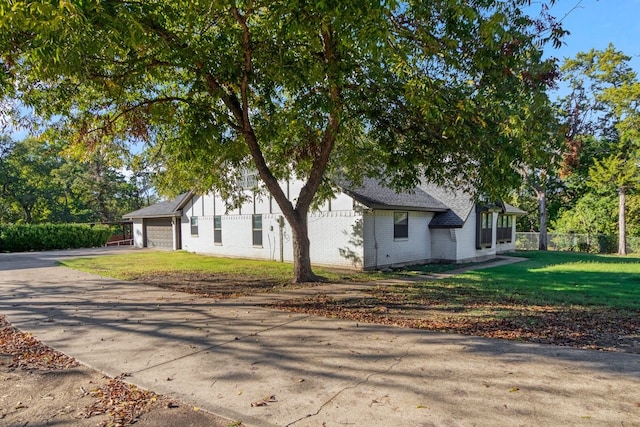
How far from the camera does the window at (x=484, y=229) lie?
1970cm

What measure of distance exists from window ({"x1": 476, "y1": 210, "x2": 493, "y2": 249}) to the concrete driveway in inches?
581

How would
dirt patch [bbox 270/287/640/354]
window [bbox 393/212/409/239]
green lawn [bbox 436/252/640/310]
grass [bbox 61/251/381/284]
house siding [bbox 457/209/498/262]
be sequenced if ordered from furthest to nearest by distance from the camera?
house siding [bbox 457/209/498/262]
window [bbox 393/212/409/239]
grass [bbox 61/251/381/284]
green lawn [bbox 436/252/640/310]
dirt patch [bbox 270/287/640/354]

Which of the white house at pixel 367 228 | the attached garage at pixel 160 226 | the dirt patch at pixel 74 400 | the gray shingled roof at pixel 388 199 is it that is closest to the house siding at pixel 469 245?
the white house at pixel 367 228

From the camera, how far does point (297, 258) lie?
1196cm

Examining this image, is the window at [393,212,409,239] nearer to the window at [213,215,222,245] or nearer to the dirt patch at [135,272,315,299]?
the dirt patch at [135,272,315,299]

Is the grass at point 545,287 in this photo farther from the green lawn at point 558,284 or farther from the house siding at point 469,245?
the house siding at point 469,245

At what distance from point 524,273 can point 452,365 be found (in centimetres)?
1232

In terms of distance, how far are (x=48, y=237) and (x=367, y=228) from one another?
79.7 feet

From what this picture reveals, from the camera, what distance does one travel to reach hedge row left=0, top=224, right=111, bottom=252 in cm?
2664

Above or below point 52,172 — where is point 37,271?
below

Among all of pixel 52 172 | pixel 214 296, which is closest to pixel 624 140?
pixel 214 296

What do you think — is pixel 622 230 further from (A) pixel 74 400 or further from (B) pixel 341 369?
(A) pixel 74 400

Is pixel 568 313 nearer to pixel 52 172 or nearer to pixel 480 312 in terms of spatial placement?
pixel 480 312

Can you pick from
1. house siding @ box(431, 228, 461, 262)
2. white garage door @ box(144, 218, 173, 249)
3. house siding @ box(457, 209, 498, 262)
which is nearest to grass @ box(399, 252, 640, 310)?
house siding @ box(457, 209, 498, 262)
